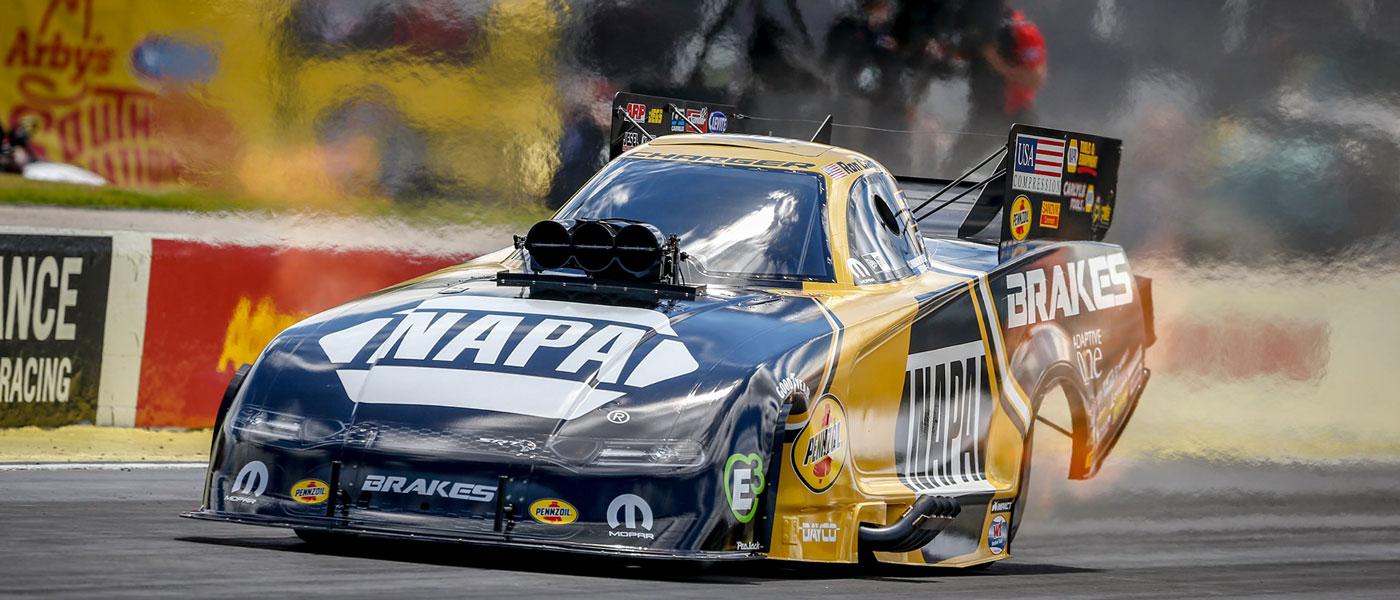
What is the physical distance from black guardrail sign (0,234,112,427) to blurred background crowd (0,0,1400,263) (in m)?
1.03

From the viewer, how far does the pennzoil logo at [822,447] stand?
6625 mm

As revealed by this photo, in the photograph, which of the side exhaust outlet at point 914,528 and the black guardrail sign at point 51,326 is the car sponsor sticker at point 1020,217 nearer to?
the side exhaust outlet at point 914,528

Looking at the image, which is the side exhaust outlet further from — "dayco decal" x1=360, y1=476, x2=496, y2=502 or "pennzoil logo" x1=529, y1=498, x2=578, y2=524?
"dayco decal" x1=360, y1=476, x2=496, y2=502

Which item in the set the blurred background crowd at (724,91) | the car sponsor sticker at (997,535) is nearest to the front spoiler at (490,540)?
the car sponsor sticker at (997,535)

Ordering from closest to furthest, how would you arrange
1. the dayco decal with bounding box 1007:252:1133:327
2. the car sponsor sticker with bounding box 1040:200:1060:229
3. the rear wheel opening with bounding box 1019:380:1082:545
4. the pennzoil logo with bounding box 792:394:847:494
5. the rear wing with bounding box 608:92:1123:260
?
1. the pennzoil logo with bounding box 792:394:847:494
2. the rear wheel opening with bounding box 1019:380:1082:545
3. the dayco decal with bounding box 1007:252:1133:327
4. the rear wing with bounding box 608:92:1123:260
5. the car sponsor sticker with bounding box 1040:200:1060:229

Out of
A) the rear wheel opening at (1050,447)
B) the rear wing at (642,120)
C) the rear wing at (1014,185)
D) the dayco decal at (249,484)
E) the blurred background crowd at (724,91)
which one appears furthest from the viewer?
the blurred background crowd at (724,91)

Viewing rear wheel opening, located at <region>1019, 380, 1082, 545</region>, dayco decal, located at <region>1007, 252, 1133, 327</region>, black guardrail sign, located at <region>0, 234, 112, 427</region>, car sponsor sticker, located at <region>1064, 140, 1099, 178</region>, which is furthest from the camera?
black guardrail sign, located at <region>0, 234, 112, 427</region>

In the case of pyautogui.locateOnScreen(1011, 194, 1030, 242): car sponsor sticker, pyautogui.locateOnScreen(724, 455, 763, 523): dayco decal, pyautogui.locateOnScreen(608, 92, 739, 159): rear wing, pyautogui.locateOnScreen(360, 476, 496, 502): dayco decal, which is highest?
pyautogui.locateOnScreen(608, 92, 739, 159): rear wing

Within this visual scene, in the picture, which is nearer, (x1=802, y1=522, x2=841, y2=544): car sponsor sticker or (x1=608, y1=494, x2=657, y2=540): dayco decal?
(x1=608, y1=494, x2=657, y2=540): dayco decal

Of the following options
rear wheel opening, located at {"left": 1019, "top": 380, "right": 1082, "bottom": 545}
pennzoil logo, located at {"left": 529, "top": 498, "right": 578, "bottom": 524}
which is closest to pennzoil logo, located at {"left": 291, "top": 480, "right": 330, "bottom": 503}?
pennzoil logo, located at {"left": 529, "top": 498, "right": 578, "bottom": 524}

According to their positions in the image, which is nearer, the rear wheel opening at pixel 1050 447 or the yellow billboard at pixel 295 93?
the rear wheel opening at pixel 1050 447

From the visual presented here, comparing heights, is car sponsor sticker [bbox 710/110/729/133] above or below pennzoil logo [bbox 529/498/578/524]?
above

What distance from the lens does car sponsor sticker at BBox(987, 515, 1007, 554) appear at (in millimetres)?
8172

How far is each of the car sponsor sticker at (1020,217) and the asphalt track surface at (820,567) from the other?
1384mm
